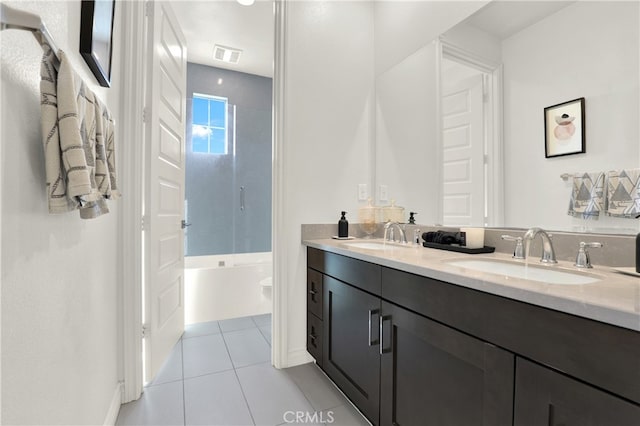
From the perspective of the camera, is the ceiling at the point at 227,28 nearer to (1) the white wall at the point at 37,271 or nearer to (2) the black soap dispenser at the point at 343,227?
(1) the white wall at the point at 37,271

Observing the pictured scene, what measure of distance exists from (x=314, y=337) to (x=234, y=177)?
2384 millimetres

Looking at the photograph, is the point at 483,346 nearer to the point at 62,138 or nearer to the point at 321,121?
the point at 62,138

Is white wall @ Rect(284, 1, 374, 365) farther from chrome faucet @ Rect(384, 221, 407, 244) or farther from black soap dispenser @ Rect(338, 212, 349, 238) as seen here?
chrome faucet @ Rect(384, 221, 407, 244)

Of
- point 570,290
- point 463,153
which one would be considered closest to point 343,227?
point 463,153

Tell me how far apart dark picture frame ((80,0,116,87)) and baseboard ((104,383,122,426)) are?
1.45 metres

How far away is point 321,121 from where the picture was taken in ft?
6.60

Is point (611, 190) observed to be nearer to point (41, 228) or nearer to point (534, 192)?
point (534, 192)

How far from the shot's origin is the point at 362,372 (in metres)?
1.35

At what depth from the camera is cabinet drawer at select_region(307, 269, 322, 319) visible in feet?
5.83

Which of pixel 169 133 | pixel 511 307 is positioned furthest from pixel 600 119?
pixel 169 133

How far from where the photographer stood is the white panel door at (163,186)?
1.75 m

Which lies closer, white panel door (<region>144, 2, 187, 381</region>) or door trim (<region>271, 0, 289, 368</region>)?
white panel door (<region>144, 2, 187, 381</region>)

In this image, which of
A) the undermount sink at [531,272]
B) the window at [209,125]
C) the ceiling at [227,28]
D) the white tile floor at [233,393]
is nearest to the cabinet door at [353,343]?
the white tile floor at [233,393]

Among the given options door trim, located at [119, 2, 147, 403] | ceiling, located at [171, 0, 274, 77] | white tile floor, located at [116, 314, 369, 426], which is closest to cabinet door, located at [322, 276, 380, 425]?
white tile floor, located at [116, 314, 369, 426]
